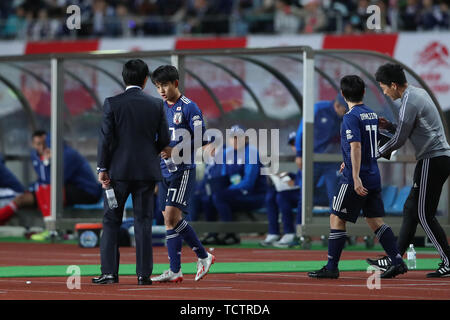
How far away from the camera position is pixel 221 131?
61.4 ft

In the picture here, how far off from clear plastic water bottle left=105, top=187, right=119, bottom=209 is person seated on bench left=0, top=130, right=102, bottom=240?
851 cm

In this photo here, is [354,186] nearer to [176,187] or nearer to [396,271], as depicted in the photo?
[396,271]

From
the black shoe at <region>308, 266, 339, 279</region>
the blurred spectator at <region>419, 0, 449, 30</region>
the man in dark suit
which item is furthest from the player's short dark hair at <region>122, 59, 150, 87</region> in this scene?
the blurred spectator at <region>419, 0, 449, 30</region>

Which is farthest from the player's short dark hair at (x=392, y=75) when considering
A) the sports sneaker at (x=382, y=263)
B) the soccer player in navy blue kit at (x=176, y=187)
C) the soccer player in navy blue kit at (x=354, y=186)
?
the soccer player in navy blue kit at (x=176, y=187)

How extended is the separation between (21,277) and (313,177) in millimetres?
6130

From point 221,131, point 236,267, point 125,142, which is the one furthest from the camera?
point 221,131

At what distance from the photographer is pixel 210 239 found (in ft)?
59.1

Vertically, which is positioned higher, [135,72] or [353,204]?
[135,72]

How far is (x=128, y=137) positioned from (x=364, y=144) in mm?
2341

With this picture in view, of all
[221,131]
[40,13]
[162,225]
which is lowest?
[162,225]

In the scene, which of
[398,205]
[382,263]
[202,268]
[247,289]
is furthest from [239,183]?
[247,289]

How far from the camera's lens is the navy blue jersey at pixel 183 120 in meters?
10.7
